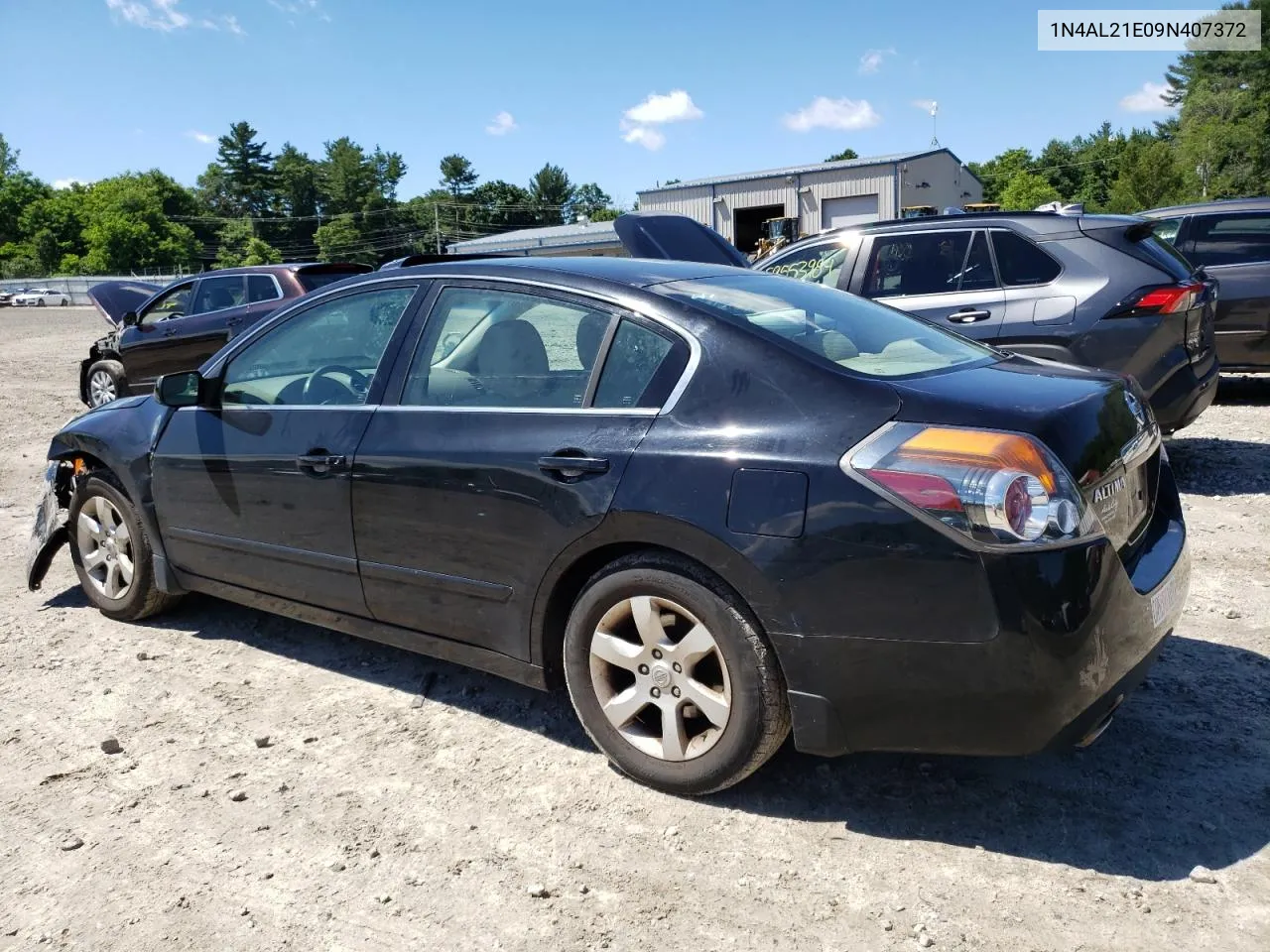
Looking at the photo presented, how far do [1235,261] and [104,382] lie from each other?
12648 mm

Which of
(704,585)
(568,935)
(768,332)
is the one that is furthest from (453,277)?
(568,935)

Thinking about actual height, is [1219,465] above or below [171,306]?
below

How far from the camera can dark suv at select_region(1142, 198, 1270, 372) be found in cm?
856

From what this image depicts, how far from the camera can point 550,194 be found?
119 metres

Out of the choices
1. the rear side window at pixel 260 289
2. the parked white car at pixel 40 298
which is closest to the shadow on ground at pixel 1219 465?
the rear side window at pixel 260 289

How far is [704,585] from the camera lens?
9.02 ft

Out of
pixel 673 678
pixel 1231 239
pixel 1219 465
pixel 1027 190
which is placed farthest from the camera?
pixel 1027 190

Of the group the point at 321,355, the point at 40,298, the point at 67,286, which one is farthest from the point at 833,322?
the point at 67,286

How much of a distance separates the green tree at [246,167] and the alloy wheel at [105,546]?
125240 mm

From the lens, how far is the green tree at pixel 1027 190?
8451 cm

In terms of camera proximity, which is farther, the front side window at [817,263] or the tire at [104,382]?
the tire at [104,382]

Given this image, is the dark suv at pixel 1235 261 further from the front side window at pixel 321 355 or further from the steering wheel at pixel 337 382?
the steering wheel at pixel 337 382

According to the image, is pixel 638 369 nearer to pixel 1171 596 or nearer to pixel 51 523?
pixel 1171 596

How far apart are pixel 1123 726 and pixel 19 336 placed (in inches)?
1149
